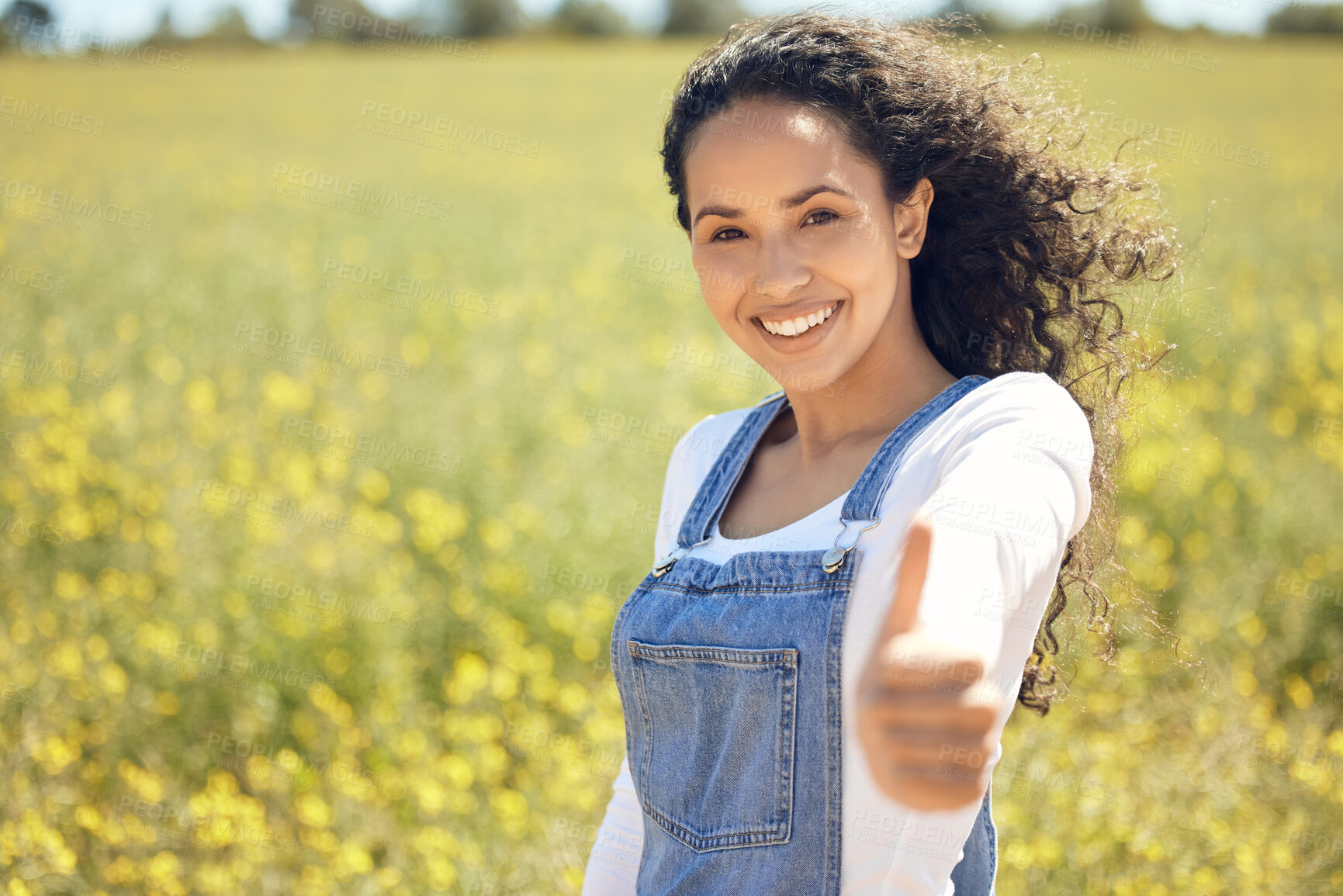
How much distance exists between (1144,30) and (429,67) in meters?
29.2

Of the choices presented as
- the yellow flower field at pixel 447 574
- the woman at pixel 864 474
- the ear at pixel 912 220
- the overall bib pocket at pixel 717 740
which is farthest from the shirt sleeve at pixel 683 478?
the yellow flower field at pixel 447 574

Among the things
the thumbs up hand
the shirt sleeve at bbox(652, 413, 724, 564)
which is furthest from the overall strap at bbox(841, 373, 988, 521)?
the shirt sleeve at bbox(652, 413, 724, 564)

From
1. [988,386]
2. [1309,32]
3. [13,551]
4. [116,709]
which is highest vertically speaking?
[1309,32]

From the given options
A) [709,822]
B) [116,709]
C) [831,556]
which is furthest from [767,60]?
[116,709]

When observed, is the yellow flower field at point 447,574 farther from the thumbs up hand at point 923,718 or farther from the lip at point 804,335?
the thumbs up hand at point 923,718

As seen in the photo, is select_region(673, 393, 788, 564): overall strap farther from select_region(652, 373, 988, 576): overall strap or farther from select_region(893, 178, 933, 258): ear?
select_region(893, 178, 933, 258): ear

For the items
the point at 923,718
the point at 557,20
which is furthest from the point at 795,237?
the point at 557,20

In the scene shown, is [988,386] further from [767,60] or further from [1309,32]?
[1309,32]

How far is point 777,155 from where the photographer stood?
1.16 metres

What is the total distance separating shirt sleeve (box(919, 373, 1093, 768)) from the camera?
0.83 meters

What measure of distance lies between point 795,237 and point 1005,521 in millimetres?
486

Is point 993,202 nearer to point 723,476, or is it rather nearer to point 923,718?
point 723,476

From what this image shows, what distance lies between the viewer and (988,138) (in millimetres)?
1332

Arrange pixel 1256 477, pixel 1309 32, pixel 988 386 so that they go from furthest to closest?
pixel 1309 32 → pixel 1256 477 → pixel 988 386
